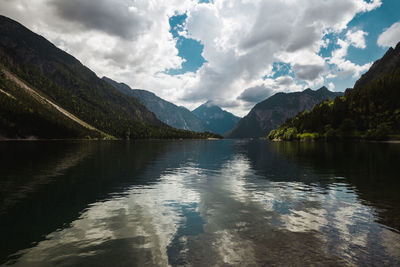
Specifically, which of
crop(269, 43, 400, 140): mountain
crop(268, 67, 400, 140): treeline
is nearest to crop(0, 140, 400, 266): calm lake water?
crop(269, 43, 400, 140): mountain

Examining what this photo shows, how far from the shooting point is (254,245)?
12.1 metres

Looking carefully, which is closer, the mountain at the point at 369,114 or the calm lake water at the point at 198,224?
the calm lake water at the point at 198,224

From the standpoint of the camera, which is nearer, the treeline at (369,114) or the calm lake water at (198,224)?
the calm lake water at (198,224)

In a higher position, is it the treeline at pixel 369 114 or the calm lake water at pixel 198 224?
the treeline at pixel 369 114

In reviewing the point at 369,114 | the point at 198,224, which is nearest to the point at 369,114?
the point at 369,114

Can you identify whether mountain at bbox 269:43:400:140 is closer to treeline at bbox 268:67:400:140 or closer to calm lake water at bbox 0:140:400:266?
treeline at bbox 268:67:400:140

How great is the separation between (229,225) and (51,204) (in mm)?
16651

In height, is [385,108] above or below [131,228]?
above

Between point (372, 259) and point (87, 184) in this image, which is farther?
point (87, 184)

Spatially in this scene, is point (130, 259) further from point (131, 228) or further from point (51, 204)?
point (51, 204)

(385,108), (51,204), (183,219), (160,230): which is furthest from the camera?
(385,108)

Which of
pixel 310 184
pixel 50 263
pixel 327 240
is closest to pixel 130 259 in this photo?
pixel 50 263

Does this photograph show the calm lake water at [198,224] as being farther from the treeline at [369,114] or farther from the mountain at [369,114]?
the treeline at [369,114]

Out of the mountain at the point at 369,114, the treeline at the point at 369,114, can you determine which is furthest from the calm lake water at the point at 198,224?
the treeline at the point at 369,114
